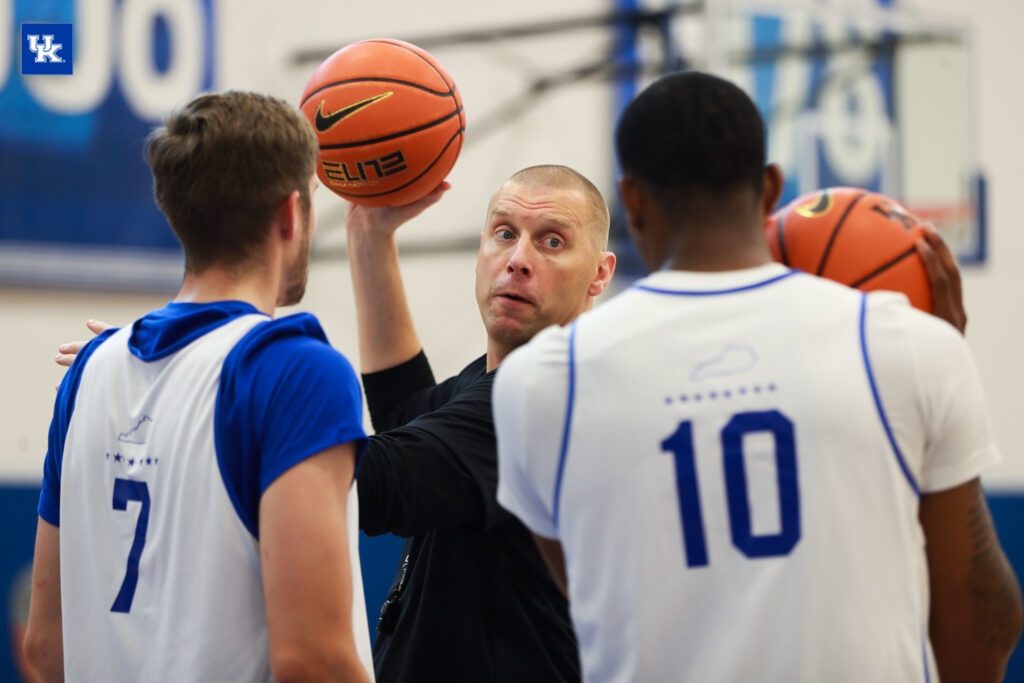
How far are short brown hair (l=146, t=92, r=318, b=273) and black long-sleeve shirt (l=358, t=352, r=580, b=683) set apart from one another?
1.96 feet

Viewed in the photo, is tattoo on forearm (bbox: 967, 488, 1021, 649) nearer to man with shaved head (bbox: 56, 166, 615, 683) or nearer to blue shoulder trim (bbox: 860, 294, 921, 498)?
blue shoulder trim (bbox: 860, 294, 921, 498)

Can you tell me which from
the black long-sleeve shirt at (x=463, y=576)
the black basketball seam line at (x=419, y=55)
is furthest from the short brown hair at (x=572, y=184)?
Result: the black long-sleeve shirt at (x=463, y=576)

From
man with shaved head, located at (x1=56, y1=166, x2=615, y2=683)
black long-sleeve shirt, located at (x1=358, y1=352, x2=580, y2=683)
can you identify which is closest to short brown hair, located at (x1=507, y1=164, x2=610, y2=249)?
man with shaved head, located at (x1=56, y1=166, x2=615, y2=683)

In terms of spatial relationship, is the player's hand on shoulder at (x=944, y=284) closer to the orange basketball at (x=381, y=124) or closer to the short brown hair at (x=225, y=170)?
the short brown hair at (x=225, y=170)

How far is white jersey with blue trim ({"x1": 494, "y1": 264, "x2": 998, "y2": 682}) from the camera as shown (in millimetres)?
1521

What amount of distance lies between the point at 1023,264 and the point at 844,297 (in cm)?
665

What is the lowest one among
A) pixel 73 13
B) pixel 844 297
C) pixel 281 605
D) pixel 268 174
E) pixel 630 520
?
pixel 281 605

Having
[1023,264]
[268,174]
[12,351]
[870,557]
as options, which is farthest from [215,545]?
[1023,264]

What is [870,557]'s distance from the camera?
60.0 inches

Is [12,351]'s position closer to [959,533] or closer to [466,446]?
[466,446]

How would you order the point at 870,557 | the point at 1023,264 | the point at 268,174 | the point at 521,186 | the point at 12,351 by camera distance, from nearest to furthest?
the point at 870,557
the point at 268,174
the point at 521,186
the point at 12,351
the point at 1023,264

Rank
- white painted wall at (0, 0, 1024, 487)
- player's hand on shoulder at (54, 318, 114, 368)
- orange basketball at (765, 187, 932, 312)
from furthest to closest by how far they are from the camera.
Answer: white painted wall at (0, 0, 1024, 487)
player's hand on shoulder at (54, 318, 114, 368)
orange basketball at (765, 187, 932, 312)

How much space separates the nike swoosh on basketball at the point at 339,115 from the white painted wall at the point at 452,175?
10.6ft

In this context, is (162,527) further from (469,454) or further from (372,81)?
(372,81)
